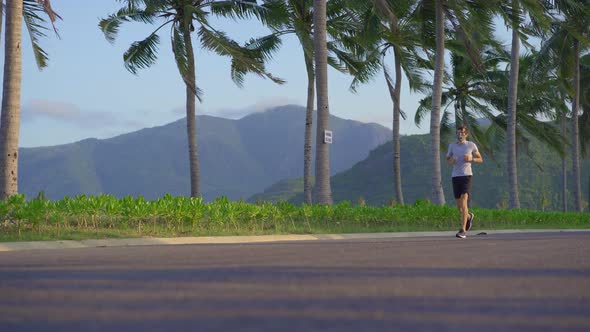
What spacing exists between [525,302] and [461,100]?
110ft

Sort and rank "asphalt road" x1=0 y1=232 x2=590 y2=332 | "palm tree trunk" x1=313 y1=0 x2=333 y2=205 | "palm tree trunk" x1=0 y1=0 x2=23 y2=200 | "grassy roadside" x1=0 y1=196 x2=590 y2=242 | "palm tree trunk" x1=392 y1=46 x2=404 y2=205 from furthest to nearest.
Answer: "palm tree trunk" x1=392 y1=46 x2=404 y2=205 < "palm tree trunk" x1=313 y1=0 x2=333 y2=205 < "palm tree trunk" x1=0 y1=0 x2=23 y2=200 < "grassy roadside" x1=0 y1=196 x2=590 y2=242 < "asphalt road" x1=0 y1=232 x2=590 y2=332

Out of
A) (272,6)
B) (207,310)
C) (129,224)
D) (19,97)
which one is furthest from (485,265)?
(272,6)

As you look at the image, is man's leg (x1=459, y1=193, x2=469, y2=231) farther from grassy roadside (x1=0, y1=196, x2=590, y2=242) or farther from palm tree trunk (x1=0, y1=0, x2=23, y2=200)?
palm tree trunk (x1=0, y1=0, x2=23, y2=200)

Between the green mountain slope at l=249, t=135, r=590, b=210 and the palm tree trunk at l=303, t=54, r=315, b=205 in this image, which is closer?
the palm tree trunk at l=303, t=54, r=315, b=205

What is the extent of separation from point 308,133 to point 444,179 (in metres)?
76.7

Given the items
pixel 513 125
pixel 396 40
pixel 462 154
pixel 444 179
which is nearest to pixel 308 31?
pixel 396 40

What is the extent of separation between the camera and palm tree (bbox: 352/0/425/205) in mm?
22453

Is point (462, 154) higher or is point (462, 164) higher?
point (462, 154)

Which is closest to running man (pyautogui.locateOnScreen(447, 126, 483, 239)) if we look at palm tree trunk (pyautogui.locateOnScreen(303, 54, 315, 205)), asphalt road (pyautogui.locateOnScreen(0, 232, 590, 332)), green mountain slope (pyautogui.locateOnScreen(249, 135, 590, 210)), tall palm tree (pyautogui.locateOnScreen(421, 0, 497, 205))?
asphalt road (pyautogui.locateOnScreen(0, 232, 590, 332))

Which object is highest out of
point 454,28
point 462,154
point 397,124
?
point 454,28

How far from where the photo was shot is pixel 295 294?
425 cm

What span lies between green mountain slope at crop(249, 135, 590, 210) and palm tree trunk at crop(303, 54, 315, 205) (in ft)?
197

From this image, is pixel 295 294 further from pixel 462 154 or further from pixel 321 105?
pixel 321 105

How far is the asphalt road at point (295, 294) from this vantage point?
3.37 meters
